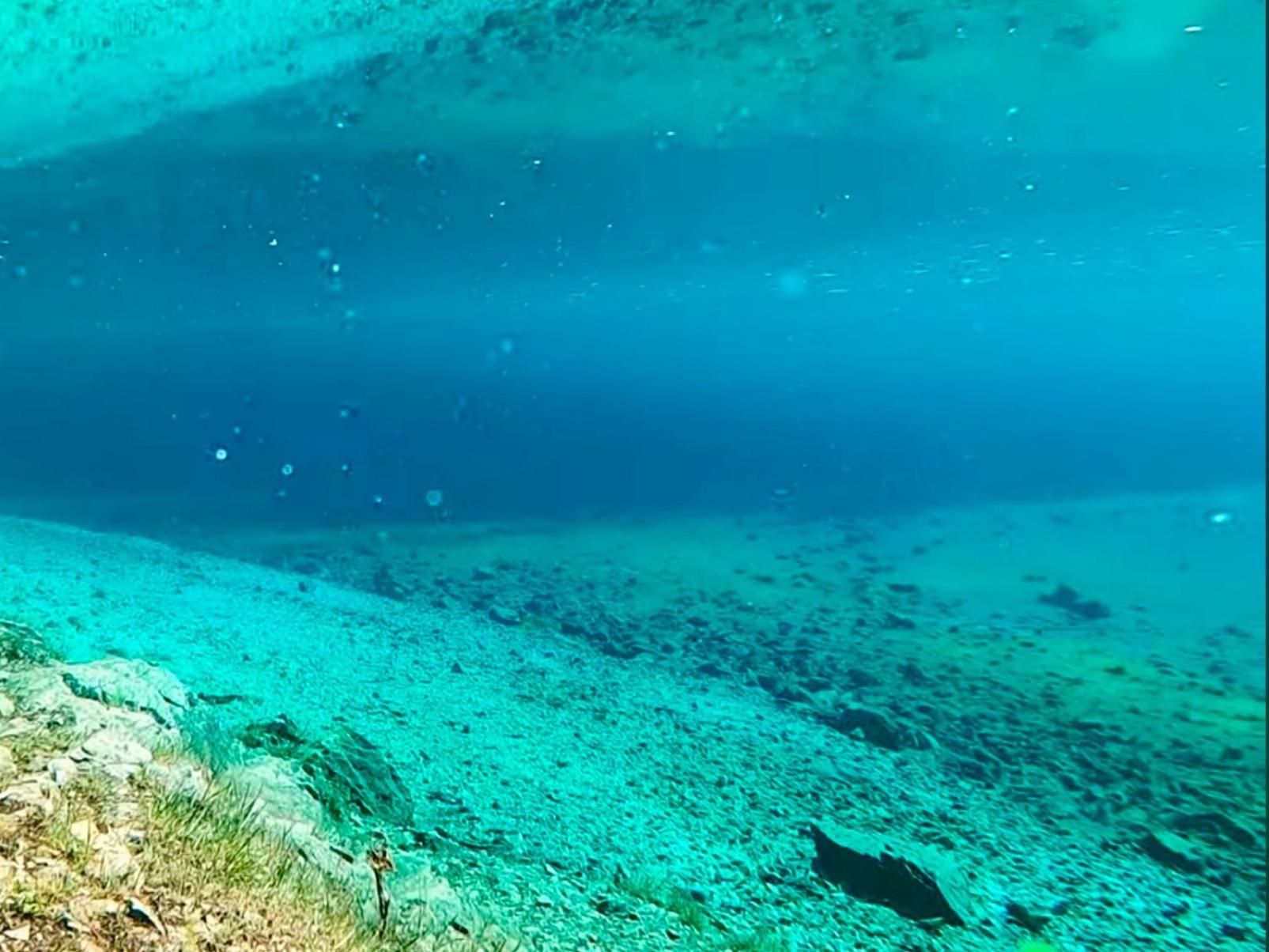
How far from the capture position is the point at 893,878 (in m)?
4.10

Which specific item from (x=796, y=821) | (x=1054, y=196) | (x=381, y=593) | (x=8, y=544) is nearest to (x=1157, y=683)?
(x=796, y=821)

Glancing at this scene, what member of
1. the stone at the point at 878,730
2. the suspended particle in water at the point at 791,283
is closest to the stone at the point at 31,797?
the stone at the point at 878,730

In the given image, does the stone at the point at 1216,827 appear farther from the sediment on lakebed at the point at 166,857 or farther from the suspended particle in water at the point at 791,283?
the suspended particle in water at the point at 791,283

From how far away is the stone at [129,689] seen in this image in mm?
3984

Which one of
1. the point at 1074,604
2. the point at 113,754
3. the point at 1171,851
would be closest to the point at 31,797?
the point at 113,754

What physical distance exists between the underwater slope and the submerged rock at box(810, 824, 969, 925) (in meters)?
10.1

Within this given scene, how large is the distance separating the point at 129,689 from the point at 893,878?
150 inches

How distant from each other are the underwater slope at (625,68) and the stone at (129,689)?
900cm

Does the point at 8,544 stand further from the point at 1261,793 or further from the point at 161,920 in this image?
the point at 1261,793

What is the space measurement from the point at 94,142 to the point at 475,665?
18.5 metres

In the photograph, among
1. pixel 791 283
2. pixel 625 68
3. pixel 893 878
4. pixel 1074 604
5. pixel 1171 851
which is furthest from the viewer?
pixel 791 283

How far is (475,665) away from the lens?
7281mm

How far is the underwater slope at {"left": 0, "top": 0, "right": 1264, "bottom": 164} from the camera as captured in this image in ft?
36.0

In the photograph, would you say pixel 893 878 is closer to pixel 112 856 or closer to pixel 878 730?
pixel 878 730
